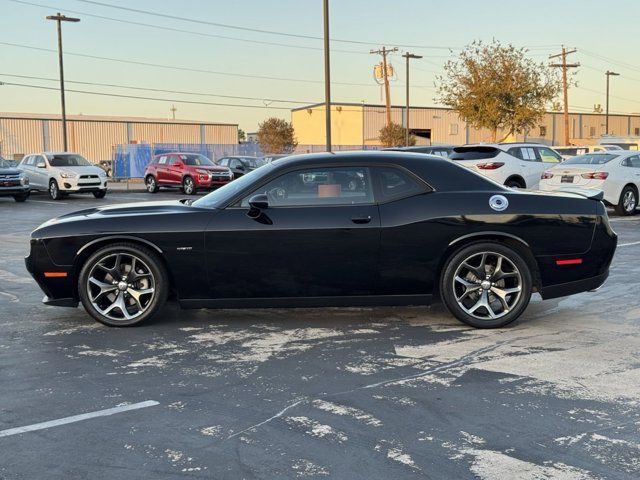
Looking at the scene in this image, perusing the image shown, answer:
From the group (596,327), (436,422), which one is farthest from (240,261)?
(596,327)

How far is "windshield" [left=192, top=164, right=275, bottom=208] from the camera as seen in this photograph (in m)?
6.30

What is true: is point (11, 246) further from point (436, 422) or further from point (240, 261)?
point (436, 422)

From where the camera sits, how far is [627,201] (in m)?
17.0

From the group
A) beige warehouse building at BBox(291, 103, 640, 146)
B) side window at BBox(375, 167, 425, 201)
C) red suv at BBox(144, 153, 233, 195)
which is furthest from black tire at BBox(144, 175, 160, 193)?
beige warehouse building at BBox(291, 103, 640, 146)

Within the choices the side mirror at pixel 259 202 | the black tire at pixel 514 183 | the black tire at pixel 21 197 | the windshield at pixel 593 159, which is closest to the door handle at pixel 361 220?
the side mirror at pixel 259 202

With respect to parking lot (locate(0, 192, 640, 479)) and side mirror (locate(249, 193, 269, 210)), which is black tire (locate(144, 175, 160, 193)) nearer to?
parking lot (locate(0, 192, 640, 479))

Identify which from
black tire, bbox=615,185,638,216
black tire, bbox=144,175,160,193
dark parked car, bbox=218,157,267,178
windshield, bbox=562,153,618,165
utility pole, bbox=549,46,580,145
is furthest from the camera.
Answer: utility pole, bbox=549,46,580,145

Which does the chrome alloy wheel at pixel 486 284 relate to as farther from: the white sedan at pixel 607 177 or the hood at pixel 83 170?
the hood at pixel 83 170

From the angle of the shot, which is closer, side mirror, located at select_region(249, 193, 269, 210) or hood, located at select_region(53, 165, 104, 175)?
side mirror, located at select_region(249, 193, 269, 210)

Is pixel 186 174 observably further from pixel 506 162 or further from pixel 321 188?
pixel 321 188

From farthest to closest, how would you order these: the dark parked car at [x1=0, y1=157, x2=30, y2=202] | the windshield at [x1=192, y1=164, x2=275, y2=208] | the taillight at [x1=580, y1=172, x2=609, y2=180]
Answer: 1. the dark parked car at [x1=0, y1=157, x2=30, y2=202]
2. the taillight at [x1=580, y1=172, x2=609, y2=180]
3. the windshield at [x1=192, y1=164, x2=275, y2=208]

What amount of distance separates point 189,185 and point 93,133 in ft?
106

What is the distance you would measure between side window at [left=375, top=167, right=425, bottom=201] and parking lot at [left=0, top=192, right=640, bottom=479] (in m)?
1.14

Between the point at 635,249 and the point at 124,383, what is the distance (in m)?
8.82
